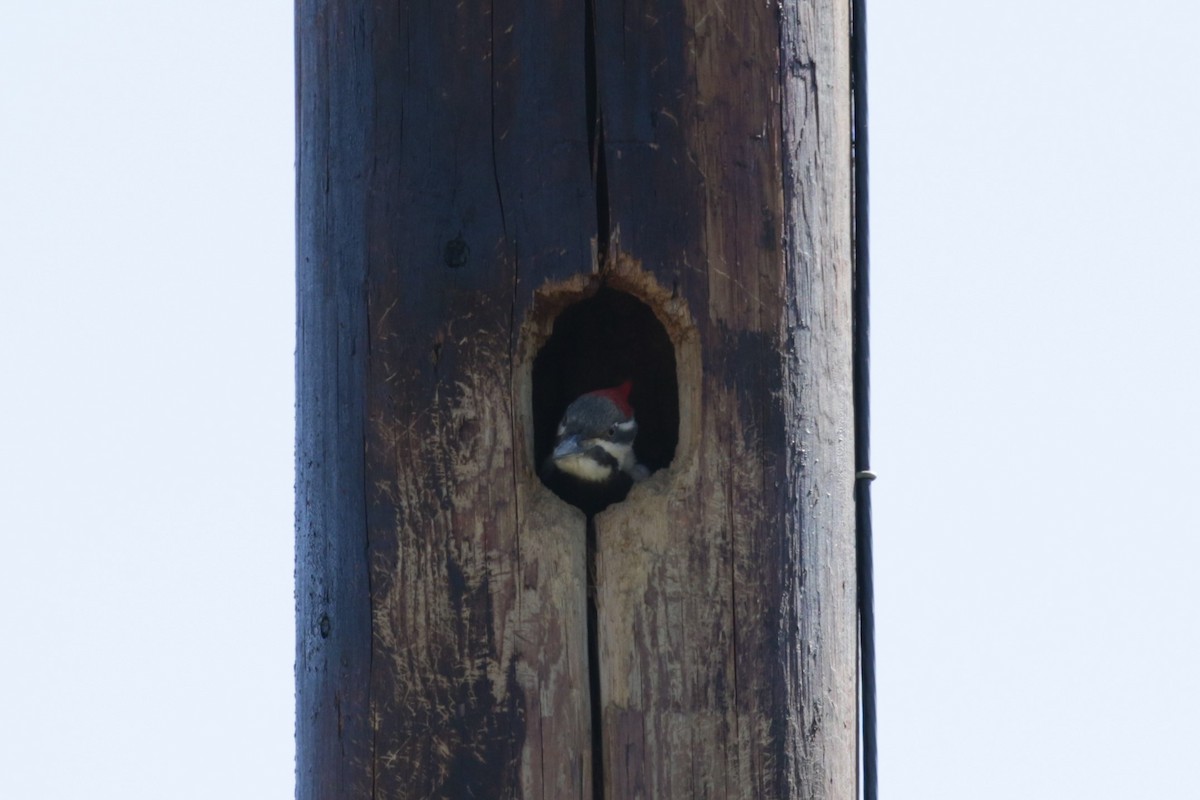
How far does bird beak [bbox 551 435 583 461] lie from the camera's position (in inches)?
192

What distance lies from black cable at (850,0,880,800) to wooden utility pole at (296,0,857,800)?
0.04 m

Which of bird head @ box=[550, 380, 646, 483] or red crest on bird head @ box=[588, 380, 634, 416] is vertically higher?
red crest on bird head @ box=[588, 380, 634, 416]

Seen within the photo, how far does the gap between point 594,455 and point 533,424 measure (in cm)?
43

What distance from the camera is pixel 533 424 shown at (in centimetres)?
459

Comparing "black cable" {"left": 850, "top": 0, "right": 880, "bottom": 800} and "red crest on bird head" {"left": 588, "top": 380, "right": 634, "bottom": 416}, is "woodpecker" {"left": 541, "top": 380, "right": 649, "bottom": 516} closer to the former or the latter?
"red crest on bird head" {"left": 588, "top": 380, "right": 634, "bottom": 416}

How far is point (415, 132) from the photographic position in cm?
450

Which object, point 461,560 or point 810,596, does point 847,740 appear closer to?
point 810,596

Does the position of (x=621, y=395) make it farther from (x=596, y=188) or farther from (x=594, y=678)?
(x=594, y=678)

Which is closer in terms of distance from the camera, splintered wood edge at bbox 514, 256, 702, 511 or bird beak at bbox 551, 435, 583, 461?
splintered wood edge at bbox 514, 256, 702, 511

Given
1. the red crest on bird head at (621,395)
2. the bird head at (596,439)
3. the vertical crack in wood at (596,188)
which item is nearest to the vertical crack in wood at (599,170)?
the vertical crack in wood at (596,188)

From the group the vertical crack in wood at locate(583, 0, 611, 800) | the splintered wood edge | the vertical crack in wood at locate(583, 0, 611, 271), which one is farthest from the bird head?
the vertical crack in wood at locate(583, 0, 611, 271)

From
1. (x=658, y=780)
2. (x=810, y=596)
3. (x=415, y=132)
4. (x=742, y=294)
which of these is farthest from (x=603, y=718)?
(x=415, y=132)

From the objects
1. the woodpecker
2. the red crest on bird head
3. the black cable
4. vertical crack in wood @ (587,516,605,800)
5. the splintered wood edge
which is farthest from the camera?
the red crest on bird head

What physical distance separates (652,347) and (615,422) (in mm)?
203
